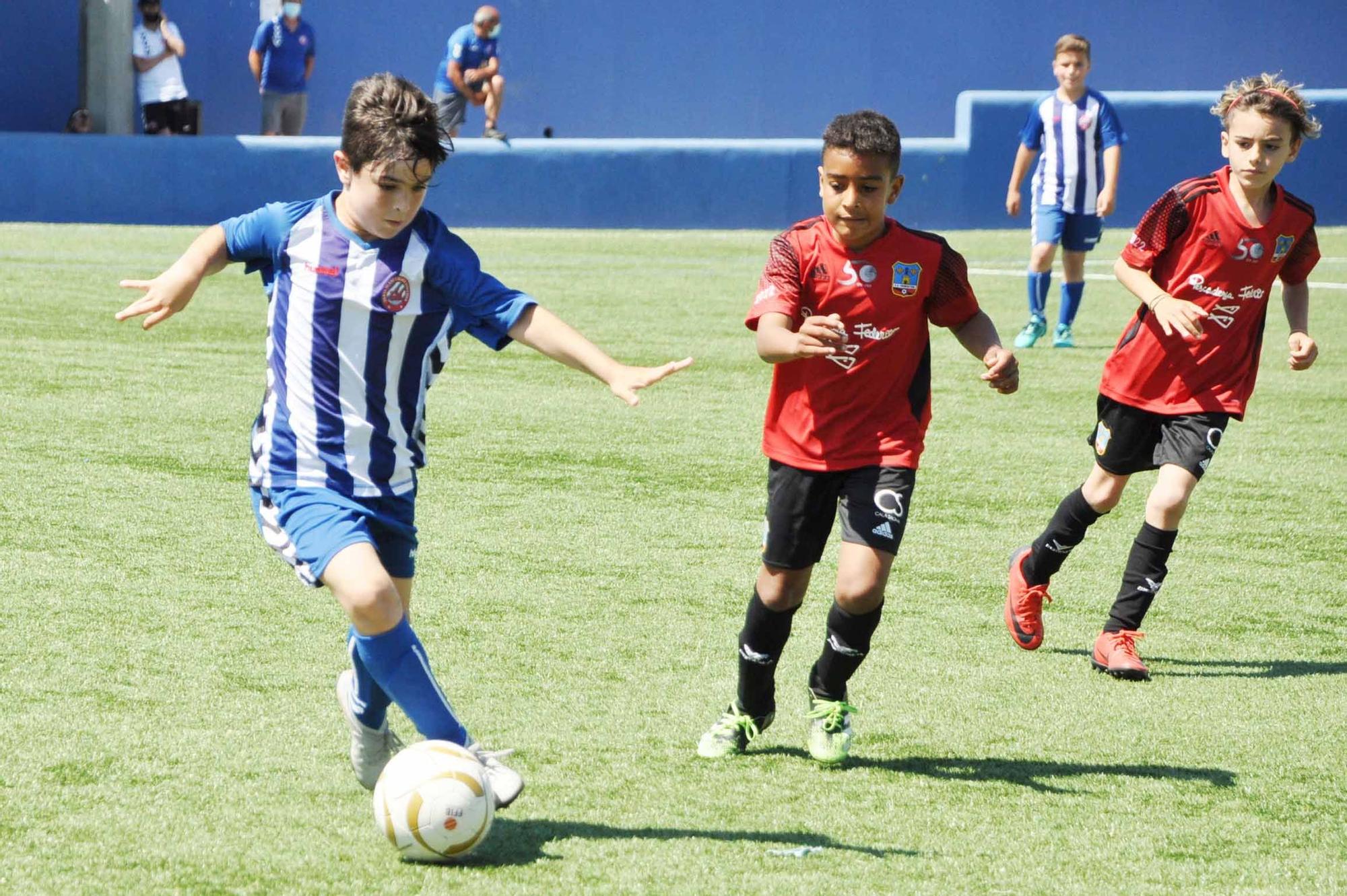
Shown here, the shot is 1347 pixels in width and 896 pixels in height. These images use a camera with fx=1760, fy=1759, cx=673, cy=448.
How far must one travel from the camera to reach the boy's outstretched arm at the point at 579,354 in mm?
3561

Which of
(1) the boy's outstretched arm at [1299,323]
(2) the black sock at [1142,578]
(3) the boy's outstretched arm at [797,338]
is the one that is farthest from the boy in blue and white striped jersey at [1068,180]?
(3) the boy's outstretched arm at [797,338]

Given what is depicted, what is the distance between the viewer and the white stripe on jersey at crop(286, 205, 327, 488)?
12.3 ft

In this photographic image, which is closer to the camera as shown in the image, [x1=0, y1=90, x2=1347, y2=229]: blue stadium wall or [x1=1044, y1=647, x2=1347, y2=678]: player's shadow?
[x1=1044, y1=647, x2=1347, y2=678]: player's shadow

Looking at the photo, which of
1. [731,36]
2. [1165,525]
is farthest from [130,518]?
[731,36]

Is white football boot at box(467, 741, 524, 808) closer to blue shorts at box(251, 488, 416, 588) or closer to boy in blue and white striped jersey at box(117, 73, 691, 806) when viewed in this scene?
boy in blue and white striped jersey at box(117, 73, 691, 806)

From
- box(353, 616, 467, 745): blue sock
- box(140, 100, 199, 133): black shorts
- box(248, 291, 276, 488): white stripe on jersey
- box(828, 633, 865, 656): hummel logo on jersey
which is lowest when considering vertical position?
box(140, 100, 199, 133): black shorts

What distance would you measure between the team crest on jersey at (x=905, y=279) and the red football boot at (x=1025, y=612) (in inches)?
58.9

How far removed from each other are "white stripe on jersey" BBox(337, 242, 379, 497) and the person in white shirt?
56.1 feet

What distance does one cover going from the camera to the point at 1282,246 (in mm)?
5469

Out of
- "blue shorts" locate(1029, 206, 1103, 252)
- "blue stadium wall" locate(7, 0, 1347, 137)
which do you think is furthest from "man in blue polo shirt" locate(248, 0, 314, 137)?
"blue shorts" locate(1029, 206, 1103, 252)

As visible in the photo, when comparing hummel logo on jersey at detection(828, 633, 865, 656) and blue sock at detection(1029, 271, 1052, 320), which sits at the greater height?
hummel logo on jersey at detection(828, 633, 865, 656)

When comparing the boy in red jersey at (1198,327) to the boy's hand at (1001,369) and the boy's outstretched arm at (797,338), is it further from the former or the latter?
the boy's outstretched arm at (797,338)

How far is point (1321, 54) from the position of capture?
27422 mm

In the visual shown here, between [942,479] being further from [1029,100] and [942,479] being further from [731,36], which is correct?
[731,36]
